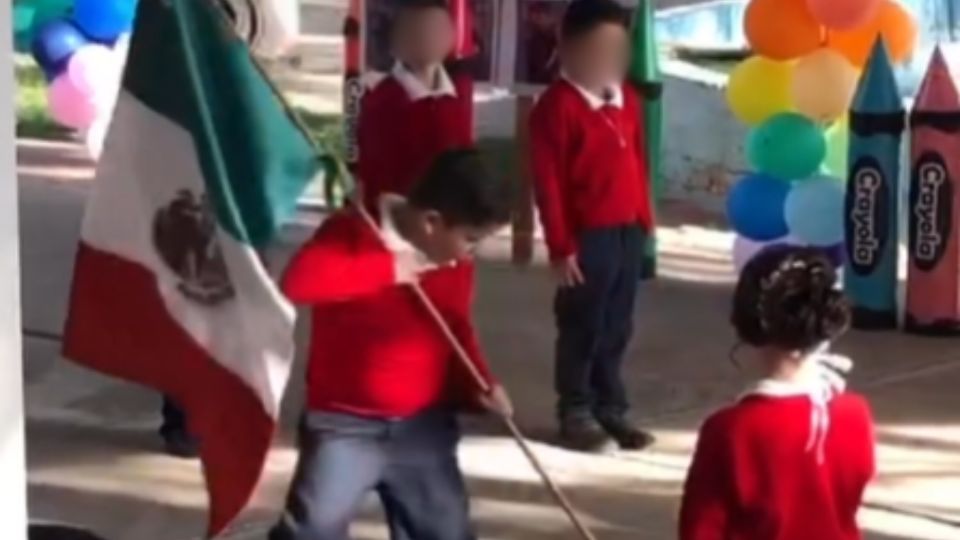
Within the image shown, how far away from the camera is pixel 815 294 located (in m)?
3.67

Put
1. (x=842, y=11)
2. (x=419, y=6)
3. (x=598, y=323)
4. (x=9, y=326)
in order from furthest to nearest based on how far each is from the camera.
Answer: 1. (x=842, y=11)
2. (x=598, y=323)
3. (x=419, y=6)
4. (x=9, y=326)

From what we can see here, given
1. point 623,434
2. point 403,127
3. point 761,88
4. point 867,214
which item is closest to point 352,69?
point 761,88

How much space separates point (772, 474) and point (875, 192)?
440cm

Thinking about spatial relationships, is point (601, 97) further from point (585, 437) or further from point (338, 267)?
point (338, 267)

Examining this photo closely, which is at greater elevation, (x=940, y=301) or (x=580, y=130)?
(x=580, y=130)

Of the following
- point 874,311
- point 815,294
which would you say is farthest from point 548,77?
point 815,294

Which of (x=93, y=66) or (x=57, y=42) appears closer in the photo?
(x=93, y=66)

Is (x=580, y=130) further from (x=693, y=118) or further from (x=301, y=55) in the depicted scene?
(x=301, y=55)

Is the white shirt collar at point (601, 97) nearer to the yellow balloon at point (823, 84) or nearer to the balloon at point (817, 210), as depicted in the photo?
the yellow balloon at point (823, 84)

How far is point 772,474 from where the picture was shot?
3.62 metres

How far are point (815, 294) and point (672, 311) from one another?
484 cm

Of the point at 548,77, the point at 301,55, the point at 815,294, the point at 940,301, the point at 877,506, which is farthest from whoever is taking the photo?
the point at 301,55

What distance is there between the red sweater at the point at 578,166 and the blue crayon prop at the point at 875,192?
186 cm

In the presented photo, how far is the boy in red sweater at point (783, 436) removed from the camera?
3613mm
